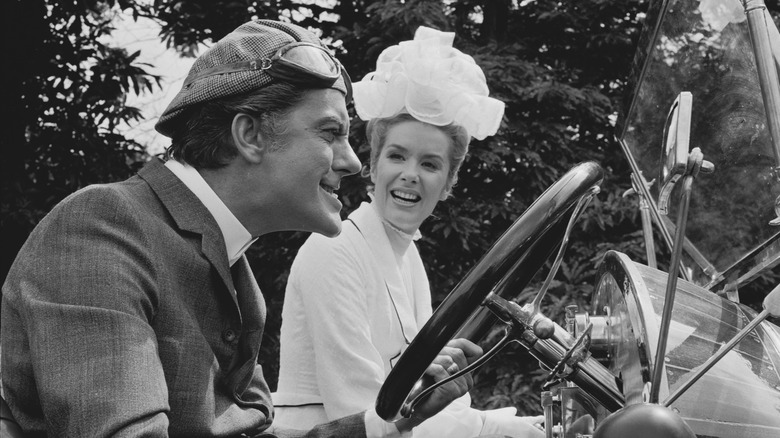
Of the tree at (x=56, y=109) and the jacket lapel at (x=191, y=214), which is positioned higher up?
the jacket lapel at (x=191, y=214)

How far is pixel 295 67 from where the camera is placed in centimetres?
187

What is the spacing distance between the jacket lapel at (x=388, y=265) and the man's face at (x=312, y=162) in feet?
2.16

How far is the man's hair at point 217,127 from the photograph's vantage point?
6.03 feet

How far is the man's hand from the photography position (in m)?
1.73

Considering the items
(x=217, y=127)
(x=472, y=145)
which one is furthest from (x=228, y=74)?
(x=472, y=145)

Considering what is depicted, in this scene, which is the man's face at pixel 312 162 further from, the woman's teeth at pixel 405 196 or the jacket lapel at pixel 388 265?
the woman's teeth at pixel 405 196

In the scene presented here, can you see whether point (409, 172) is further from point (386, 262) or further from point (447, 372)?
point (447, 372)

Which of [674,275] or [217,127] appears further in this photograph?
[217,127]

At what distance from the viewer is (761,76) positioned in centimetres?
179

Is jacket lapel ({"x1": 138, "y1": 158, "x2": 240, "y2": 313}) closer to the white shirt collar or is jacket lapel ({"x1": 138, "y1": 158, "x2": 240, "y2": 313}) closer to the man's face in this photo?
the white shirt collar

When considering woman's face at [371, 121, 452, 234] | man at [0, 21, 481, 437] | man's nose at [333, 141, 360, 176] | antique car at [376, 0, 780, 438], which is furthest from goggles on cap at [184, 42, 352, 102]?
woman's face at [371, 121, 452, 234]

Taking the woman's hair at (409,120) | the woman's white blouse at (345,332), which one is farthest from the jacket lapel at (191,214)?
the woman's hair at (409,120)

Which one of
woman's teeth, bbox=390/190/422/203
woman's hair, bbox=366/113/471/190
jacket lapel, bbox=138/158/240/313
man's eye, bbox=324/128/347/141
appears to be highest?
man's eye, bbox=324/128/347/141

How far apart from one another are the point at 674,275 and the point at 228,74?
3.18 feet
